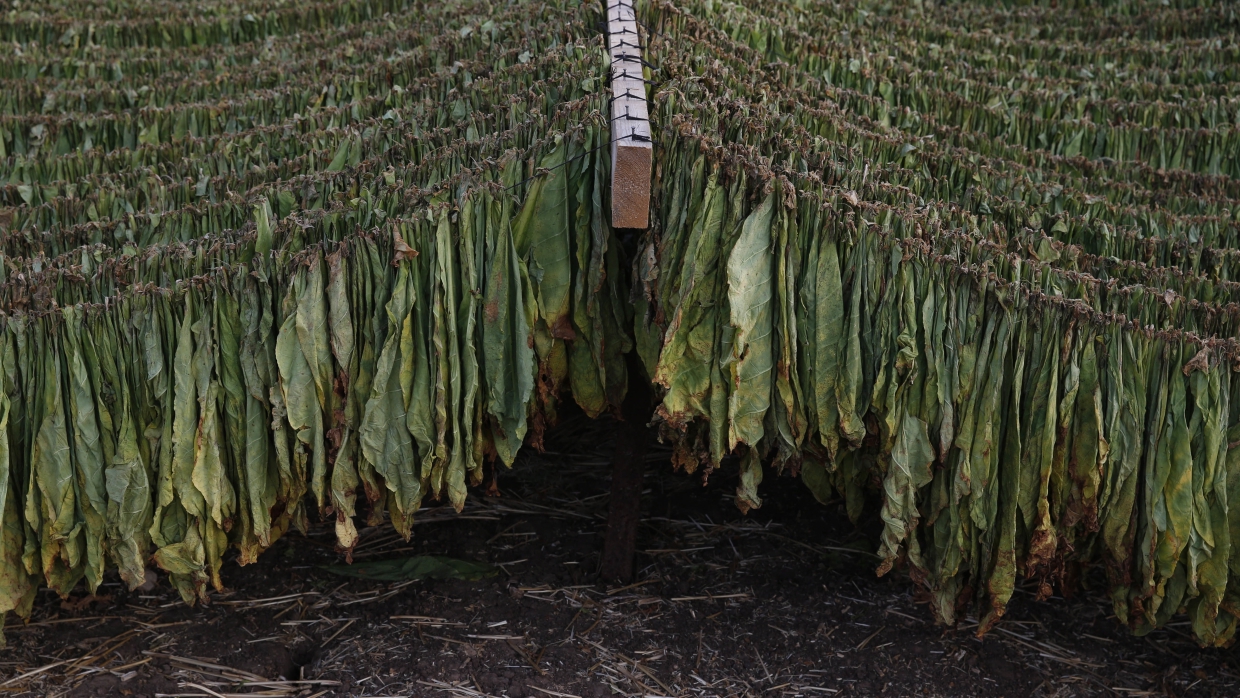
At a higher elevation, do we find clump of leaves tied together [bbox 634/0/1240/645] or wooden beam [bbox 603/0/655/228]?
wooden beam [bbox 603/0/655/228]

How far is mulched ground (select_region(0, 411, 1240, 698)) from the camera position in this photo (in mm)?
3090

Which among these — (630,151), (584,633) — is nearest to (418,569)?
(584,633)

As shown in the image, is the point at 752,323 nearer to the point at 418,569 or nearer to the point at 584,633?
the point at 584,633

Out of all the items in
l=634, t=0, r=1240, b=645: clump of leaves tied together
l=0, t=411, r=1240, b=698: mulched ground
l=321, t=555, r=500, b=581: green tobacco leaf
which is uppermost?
l=634, t=0, r=1240, b=645: clump of leaves tied together

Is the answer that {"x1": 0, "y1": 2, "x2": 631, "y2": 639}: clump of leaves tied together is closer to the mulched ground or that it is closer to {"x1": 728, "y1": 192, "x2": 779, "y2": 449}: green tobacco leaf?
{"x1": 728, "y1": 192, "x2": 779, "y2": 449}: green tobacco leaf

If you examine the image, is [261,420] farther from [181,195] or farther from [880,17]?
[880,17]

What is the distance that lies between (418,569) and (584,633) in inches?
23.2

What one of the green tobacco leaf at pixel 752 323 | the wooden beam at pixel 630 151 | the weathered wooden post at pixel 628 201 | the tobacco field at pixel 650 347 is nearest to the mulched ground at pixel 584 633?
the weathered wooden post at pixel 628 201

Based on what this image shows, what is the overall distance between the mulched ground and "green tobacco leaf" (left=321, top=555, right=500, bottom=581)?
0.04m

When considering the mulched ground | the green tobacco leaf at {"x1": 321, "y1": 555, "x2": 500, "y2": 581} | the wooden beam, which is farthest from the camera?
the green tobacco leaf at {"x1": 321, "y1": 555, "x2": 500, "y2": 581}

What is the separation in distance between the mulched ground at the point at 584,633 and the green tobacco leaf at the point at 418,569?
4cm

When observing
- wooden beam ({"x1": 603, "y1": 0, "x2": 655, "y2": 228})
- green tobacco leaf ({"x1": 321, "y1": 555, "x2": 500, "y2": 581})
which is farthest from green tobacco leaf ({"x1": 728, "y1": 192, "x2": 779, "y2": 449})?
green tobacco leaf ({"x1": 321, "y1": 555, "x2": 500, "y2": 581})

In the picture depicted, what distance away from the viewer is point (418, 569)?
11.3ft

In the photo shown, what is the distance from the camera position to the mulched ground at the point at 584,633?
10.1 ft
